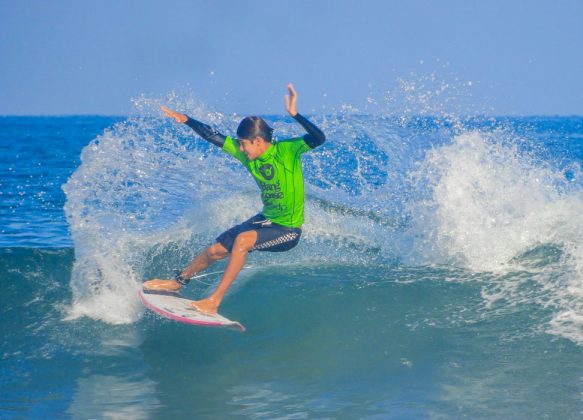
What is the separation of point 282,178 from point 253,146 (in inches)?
14.5

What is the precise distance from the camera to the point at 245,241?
6598 mm

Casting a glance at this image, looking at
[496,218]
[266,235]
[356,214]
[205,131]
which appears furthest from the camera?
[356,214]

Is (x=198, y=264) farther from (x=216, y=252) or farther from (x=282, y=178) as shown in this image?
(x=282, y=178)

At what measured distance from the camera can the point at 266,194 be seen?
6691 millimetres

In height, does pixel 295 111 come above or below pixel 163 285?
above

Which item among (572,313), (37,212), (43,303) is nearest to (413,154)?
(572,313)

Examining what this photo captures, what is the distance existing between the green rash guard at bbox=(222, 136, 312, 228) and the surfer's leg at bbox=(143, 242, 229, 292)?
0.54 metres

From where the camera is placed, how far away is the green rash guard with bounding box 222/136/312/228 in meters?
6.55

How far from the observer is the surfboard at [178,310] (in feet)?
20.7

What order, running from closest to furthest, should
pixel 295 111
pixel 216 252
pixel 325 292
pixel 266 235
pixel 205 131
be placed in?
pixel 295 111
pixel 266 235
pixel 216 252
pixel 205 131
pixel 325 292

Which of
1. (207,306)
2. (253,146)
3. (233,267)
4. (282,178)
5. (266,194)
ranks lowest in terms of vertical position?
(207,306)

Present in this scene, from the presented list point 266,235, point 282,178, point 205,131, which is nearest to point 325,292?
point 266,235

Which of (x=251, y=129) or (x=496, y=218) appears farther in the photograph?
(x=496, y=218)

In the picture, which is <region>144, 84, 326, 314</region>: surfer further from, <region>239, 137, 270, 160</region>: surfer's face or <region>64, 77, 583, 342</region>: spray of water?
<region>64, 77, 583, 342</region>: spray of water
